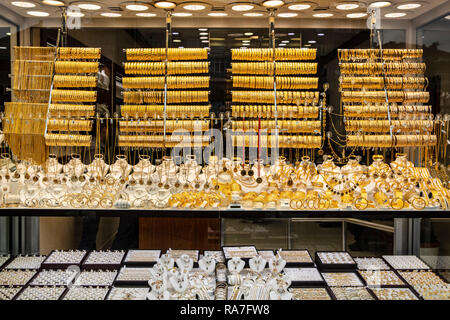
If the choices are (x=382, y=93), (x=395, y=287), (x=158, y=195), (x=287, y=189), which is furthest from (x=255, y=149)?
(x=395, y=287)

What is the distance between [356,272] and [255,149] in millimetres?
1092

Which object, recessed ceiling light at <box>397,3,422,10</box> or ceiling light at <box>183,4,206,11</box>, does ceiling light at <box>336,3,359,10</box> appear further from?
ceiling light at <box>183,4,206,11</box>

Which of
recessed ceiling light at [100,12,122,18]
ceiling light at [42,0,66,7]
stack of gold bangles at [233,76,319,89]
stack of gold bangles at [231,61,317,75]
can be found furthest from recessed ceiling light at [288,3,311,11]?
ceiling light at [42,0,66,7]

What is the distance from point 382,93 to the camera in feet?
11.0

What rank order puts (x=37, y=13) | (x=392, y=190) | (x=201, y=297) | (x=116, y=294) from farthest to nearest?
(x=37, y=13)
(x=392, y=190)
(x=116, y=294)
(x=201, y=297)

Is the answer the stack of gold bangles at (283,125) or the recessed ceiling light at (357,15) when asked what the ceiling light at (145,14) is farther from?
the recessed ceiling light at (357,15)

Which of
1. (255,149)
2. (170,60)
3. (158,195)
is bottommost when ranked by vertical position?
(158,195)

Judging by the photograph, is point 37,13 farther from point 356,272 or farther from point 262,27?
point 356,272

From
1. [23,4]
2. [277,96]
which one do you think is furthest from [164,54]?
[23,4]

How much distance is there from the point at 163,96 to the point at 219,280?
1450 millimetres

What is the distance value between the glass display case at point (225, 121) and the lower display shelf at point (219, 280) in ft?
0.13

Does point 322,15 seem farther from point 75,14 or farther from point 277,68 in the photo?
point 75,14

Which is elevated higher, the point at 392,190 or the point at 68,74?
the point at 68,74

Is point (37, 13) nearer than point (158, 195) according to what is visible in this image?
No
